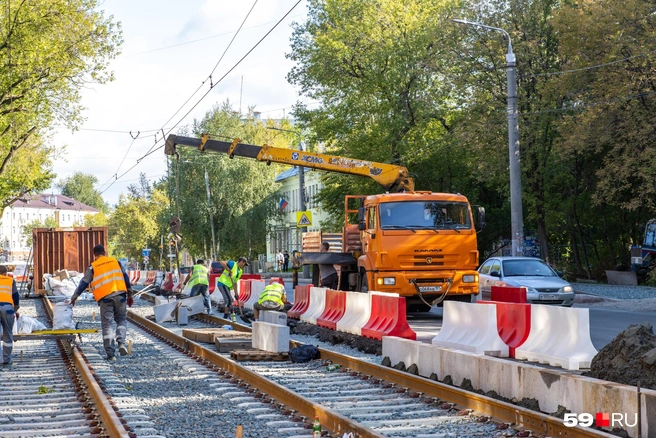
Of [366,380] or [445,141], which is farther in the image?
[445,141]

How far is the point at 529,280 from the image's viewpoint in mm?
23188

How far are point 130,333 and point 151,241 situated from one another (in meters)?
96.6

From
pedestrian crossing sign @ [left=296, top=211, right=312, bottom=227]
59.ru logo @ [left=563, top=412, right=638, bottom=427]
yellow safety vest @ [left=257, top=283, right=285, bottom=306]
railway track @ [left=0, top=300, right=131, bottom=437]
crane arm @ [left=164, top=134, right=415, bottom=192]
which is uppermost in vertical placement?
crane arm @ [left=164, top=134, right=415, bottom=192]

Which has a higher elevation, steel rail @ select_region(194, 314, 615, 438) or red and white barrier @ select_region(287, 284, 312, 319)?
red and white barrier @ select_region(287, 284, 312, 319)

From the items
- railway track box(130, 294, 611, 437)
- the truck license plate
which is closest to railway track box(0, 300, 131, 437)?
railway track box(130, 294, 611, 437)

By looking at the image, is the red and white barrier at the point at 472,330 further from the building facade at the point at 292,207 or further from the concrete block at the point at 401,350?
the building facade at the point at 292,207

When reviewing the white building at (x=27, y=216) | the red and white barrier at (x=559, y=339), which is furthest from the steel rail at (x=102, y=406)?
the white building at (x=27, y=216)

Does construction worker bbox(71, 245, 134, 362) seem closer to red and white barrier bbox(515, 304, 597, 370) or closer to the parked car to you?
red and white barrier bbox(515, 304, 597, 370)

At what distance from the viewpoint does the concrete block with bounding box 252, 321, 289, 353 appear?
50.2 feet

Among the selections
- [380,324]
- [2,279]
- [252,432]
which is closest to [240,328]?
[380,324]

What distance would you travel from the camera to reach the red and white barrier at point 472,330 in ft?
44.6

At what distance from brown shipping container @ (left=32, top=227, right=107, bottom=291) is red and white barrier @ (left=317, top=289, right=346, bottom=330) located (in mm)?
20323

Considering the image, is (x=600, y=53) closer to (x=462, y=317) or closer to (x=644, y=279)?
(x=644, y=279)

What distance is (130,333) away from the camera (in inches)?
873
